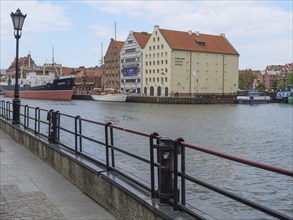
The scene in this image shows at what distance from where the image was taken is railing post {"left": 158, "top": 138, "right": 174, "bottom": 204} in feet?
15.0

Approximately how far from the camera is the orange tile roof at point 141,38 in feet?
451

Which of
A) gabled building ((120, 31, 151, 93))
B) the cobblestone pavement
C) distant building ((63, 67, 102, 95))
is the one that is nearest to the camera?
the cobblestone pavement

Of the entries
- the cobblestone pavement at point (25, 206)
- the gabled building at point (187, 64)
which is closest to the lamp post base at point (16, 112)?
the cobblestone pavement at point (25, 206)

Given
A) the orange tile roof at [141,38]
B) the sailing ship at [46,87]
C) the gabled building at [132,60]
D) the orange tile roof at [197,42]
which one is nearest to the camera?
the sailing ship at [46,87]

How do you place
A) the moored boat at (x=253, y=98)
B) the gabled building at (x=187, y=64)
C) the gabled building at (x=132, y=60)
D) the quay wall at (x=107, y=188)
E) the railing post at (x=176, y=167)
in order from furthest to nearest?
1. the gabled building at (x=132, y=60)
2. the gabled building at (x=187, y=64)
3. the moored boat at (x=253, y=98)
4. the quay wall at (x=107, y=188)
5. the railing post at (x=176, y=167)

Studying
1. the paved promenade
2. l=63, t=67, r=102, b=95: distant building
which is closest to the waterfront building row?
l=63, t=67, r=102, b=95: distant building

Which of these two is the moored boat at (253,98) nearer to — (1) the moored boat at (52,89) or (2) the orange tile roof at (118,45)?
(1) the moored boat at (52,89)

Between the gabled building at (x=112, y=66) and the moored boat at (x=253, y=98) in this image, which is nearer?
the moored boat at (x=253, y=98)

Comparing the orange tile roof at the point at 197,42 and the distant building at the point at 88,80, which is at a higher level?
the orange tile roof at the point at 197,42

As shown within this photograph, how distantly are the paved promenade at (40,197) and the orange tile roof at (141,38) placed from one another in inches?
5102

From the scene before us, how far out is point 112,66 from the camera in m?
152

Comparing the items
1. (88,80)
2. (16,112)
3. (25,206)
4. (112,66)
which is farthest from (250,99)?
(25,206)

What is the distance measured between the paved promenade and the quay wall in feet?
0.42

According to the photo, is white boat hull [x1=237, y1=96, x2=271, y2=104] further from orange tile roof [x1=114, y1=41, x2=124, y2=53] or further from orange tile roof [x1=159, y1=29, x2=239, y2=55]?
orange tile roof [x1=114, y1=41, x2=124, y2=53]
